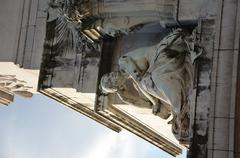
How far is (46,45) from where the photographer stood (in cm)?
1246

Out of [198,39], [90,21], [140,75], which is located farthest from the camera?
[90,21]

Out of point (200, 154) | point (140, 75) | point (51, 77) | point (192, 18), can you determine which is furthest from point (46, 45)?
point (200, 154)

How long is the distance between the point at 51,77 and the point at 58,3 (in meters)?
1.54

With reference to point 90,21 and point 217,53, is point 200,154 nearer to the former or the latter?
point 217,53

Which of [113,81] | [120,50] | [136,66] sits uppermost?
[120,50]

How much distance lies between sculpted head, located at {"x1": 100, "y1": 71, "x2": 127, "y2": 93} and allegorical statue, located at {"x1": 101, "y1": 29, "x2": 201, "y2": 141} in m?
0.18

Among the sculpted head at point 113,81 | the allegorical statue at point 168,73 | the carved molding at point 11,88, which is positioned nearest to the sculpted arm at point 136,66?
the allegorical statue at point 168,73

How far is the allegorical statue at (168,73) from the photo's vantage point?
10.2m

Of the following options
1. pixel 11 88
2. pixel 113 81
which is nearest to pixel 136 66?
pixel 113 81

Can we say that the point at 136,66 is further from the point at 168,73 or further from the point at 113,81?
the point at 168,73

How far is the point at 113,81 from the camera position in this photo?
11.5 meters

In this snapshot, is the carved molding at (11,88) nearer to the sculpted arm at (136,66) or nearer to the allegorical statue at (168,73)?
the sculpted arm at (136,66)

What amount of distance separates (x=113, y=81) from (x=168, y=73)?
4.86ft

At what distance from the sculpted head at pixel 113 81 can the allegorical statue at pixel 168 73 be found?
0.60 feet
